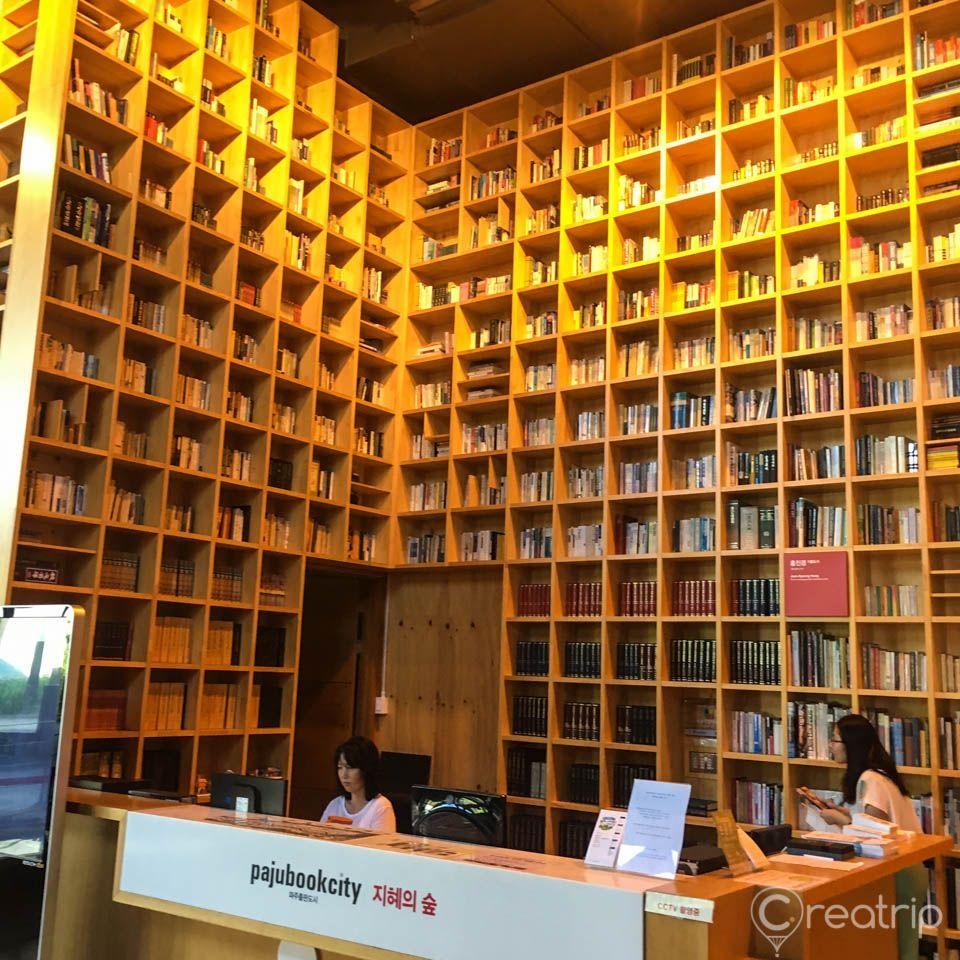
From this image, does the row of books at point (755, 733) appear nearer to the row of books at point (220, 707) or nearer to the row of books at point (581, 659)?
the row of books at point (581, 659)

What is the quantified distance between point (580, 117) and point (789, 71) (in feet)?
4.40

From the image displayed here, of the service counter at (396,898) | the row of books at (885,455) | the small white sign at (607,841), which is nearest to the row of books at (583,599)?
the row of books at (885,455)

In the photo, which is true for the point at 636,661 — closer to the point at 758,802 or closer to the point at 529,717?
the point at 529,717

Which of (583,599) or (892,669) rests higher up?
(583,599)

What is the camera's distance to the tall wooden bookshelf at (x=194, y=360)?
5.12 meters

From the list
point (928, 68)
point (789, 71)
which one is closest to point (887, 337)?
point (928, 68)

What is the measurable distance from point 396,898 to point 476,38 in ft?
18.3

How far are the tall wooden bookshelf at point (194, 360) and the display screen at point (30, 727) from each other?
4.77 feet

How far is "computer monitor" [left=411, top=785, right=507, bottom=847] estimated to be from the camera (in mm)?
3154

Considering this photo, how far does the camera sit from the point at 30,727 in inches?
131

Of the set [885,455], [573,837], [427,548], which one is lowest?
[573,837]

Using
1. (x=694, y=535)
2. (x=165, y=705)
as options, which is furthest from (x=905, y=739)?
(x=165, y=705)

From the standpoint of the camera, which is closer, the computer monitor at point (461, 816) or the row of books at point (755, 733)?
the computer monitor at point (461, 816)

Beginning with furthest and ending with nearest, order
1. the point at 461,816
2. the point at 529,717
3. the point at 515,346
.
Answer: the point at 515,346, the point at 529,717, the point at 461,816
